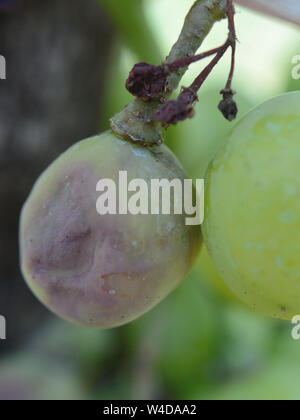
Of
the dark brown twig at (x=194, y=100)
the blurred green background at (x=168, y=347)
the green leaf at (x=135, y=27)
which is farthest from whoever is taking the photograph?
the blurred green background at (x=168, y=347)

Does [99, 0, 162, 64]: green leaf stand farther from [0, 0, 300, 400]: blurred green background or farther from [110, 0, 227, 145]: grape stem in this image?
[110, 0, 227, 145]: grape stem

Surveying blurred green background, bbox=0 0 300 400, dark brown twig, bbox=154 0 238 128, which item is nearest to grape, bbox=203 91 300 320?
dark brown twig, bbox=154 0 238 128

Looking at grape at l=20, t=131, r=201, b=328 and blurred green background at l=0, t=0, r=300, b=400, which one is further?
blurred green background at l=0, t=0, r=300, b=400

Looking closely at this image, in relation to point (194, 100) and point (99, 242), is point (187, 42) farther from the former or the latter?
point (99, 242)

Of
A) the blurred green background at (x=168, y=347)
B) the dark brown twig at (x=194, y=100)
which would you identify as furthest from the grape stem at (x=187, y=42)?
the blurred green background at (x=168, y=347)

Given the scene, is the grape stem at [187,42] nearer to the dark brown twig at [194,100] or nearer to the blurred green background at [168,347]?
the dark brown twig at [194,100]
